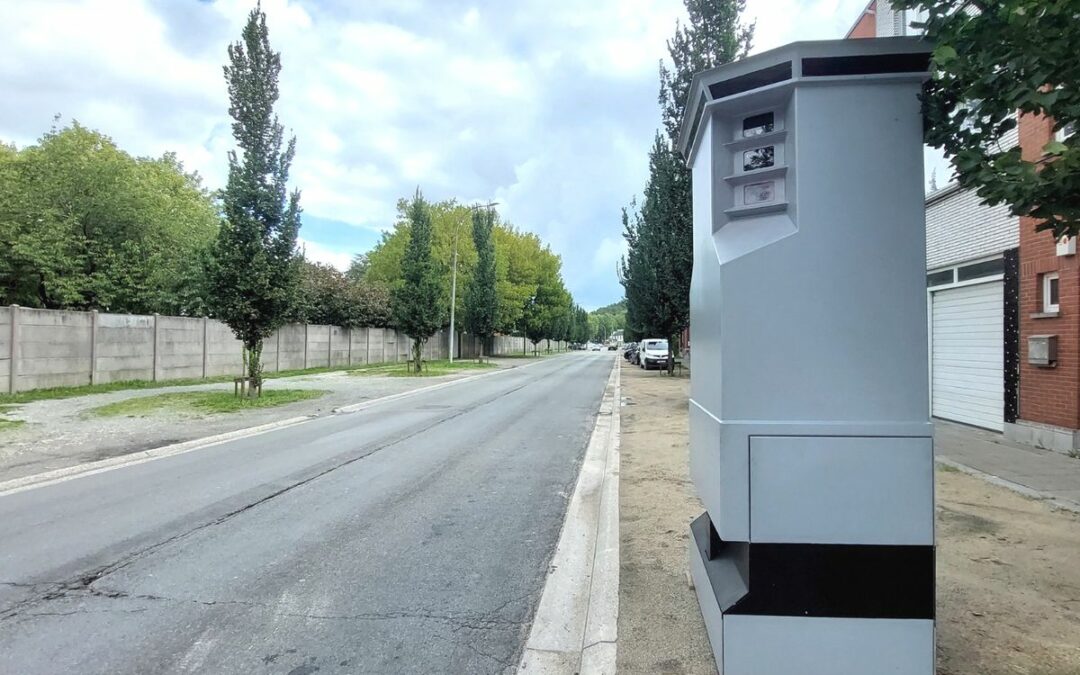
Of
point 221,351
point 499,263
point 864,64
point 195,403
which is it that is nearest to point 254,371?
point 195,403

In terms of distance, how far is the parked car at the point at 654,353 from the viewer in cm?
3306

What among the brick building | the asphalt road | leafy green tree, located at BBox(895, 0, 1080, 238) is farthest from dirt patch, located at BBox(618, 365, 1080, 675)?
the brick building

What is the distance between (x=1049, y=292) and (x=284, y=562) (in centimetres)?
1103

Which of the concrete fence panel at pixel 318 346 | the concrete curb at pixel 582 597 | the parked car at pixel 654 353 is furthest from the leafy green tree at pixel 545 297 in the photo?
the concrete curb at pixel 582 597

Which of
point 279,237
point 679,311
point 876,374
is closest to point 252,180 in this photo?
point 279,237

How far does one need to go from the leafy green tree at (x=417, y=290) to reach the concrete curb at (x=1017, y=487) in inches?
860

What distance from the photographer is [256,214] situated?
1555cm

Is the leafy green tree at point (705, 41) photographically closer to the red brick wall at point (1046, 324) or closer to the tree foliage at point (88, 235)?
the red brick wall at point (1046, 324)

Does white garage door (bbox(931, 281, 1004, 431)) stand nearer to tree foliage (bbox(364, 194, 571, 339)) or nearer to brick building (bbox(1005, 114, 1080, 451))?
brick building (bbox(1005, 114, 1080, 451))

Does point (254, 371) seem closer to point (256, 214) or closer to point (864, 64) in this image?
point (256, 214)

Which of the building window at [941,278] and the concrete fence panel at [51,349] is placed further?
the concrete fence panel at [51,349]

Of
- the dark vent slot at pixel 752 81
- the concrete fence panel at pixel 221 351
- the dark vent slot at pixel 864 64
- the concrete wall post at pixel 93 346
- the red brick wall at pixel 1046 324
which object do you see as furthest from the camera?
the concrete fence panel at pixel 221 351

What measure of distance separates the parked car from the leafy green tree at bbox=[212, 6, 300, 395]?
21.5 metres

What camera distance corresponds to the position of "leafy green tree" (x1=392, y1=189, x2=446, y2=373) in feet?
88.6
